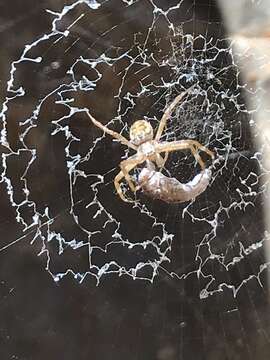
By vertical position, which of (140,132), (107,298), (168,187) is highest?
(140,132)

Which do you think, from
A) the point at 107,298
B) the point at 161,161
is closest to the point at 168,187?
the point at 161,161

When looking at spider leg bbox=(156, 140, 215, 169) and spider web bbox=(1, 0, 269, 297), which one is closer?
spider web bbox=(1, 0, 269, 297)

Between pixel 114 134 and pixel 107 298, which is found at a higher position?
pixel 114 134

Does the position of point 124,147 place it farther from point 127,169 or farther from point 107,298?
point 107,298

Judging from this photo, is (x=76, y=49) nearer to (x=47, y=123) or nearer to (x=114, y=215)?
(x=47, y=123)

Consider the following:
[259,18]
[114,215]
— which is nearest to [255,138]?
[259,18]
